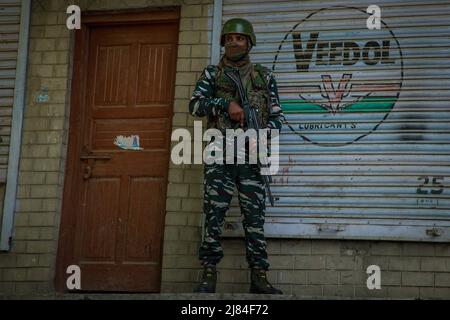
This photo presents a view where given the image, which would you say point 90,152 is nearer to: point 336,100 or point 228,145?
point 228,145

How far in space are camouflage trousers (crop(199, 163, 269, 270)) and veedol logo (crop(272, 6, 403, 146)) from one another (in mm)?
1073

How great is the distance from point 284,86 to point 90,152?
216cm

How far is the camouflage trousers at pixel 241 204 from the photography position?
23.5 ft

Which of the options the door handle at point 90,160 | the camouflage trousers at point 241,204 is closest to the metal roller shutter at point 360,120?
the camouflage trousers at point 241,204

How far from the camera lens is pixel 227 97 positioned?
7418 millimetres

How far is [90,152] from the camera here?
8625 mm

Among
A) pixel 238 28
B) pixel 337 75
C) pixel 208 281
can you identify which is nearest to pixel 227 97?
pixel 238 28

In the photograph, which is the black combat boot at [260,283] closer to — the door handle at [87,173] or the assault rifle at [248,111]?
the assault rifle at [248,111]

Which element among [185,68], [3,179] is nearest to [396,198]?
[185,68]

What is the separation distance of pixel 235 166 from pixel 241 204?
0.34 metres

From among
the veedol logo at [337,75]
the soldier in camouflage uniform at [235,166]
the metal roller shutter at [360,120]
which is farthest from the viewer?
the veedol logo at [337,75]

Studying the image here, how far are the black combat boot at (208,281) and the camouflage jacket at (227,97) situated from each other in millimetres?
1248

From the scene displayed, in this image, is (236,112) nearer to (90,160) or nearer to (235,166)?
(235,166)
